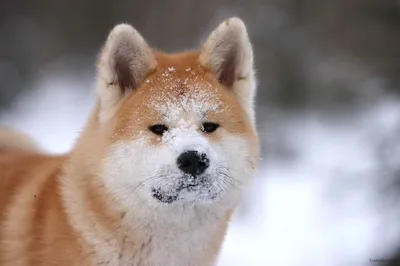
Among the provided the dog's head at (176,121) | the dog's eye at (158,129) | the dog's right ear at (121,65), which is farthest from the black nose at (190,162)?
the dog's right ear at (121,65)

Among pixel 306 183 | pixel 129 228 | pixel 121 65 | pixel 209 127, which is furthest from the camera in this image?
pixel 306 183

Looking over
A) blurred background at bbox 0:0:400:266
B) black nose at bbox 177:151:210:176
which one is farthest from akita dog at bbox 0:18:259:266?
blurred background at bbox 0:0:400:266

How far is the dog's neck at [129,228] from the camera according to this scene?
2.93 metres

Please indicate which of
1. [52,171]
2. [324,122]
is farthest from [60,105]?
[52,171]

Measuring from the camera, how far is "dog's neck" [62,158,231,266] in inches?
115

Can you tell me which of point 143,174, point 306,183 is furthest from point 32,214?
point 306,183

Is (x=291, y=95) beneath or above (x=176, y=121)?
above

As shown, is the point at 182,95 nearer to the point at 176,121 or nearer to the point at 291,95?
the point at 176,121

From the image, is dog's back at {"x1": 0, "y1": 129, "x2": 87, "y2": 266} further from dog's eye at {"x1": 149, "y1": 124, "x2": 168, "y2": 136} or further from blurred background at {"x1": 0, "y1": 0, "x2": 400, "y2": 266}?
blurred background at {"x1": 0, "y1": 0, "x2": 400, "y2": 266}

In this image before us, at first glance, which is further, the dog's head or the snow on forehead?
the snow on forehead

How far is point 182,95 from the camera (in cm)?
306

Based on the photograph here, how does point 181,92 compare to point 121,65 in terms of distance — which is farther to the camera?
point 121,65

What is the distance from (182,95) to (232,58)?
0.53 m

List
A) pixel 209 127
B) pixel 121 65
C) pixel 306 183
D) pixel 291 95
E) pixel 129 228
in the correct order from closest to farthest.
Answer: pixel 129 228, pixel 209 127, pixel 121 65, pixel 306 183, pixel 291 95
